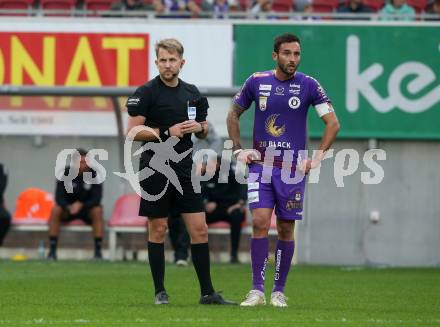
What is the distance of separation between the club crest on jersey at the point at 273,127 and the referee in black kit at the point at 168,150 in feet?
1.74

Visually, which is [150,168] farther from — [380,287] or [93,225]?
[93,225]

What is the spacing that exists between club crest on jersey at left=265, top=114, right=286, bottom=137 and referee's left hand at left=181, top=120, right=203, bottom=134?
62 centimetres

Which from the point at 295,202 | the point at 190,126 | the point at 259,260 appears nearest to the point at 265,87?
the point at 190,126

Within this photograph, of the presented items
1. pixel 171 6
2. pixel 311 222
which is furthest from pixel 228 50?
pixel 311 222

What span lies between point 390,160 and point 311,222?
1659 mm

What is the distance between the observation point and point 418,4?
20766mm

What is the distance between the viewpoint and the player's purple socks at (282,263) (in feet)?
32.5

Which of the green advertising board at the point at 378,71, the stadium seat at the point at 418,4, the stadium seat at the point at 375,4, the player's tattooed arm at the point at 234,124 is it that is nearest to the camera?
the player's tattooed arm at the point at 234,124

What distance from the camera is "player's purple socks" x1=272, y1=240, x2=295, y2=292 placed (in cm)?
991

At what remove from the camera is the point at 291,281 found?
1427 cm

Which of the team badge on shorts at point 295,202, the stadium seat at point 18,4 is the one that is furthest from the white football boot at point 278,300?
the stadium seat at point 18,4

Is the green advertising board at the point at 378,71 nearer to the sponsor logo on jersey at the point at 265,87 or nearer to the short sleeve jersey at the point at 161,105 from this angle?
the sponsor logo on jersey at the point at 265,87

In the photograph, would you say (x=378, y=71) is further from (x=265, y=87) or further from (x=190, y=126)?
(x=190, y=126)

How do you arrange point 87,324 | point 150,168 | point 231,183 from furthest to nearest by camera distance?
Answer: point 231,183
point 150,168
point 87,324
